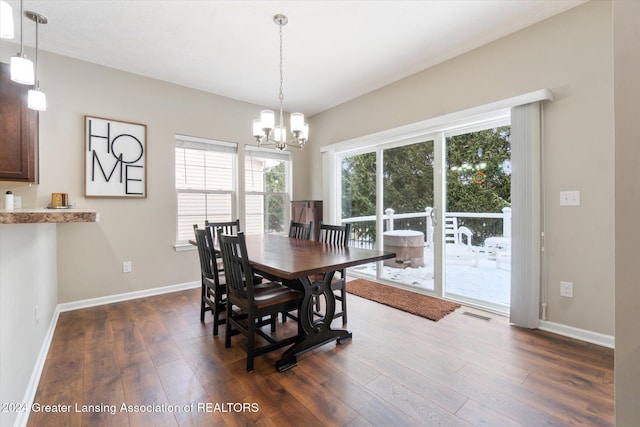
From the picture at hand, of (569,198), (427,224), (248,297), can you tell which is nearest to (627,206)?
(569,198)

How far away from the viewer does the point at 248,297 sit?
196 cm

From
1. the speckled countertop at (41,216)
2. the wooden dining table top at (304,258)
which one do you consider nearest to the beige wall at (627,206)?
the wooden dining table top at (304,258)

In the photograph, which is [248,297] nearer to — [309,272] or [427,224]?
[309,272]

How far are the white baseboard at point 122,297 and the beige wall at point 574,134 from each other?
4151mm

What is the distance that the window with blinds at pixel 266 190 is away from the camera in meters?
4.59

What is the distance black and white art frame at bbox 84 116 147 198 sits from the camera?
3.26 metres

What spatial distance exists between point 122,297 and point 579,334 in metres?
4.65

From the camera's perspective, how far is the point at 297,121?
100 inches

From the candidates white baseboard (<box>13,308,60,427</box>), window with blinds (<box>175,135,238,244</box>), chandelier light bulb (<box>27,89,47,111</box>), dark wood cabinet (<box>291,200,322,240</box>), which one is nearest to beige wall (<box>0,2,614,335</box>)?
window with blinds (<box>175,135,238,244</box>)

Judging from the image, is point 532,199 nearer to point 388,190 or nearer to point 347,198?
point 388,190

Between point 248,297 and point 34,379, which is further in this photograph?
point 248,297

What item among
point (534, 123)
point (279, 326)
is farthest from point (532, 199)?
point (279, 326)

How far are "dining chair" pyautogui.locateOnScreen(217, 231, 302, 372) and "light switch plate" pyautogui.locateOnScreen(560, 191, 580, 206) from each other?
2360mm

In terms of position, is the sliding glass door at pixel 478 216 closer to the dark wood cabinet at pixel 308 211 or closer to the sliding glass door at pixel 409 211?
the sliding glass door at pixel 409 211
